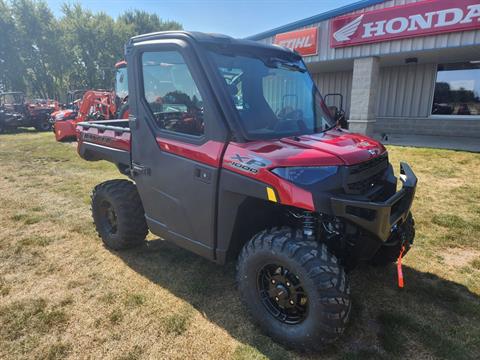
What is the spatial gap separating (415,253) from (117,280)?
10.7 feet

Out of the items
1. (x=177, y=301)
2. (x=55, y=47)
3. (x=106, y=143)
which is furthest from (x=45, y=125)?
(x=55, y=47)

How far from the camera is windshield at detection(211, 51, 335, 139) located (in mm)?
2592

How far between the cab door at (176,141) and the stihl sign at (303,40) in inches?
355

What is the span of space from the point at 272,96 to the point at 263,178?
937mm

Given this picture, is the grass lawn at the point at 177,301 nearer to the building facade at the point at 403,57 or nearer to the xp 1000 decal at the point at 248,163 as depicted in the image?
the xp 1000 decal at the point at 248,163

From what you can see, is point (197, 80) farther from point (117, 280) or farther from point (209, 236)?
point (117, 280)

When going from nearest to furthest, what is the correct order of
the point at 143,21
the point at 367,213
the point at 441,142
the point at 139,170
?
the point at 367,213 < the point at 139,170 < the point at 441,142 < the point at 143,21

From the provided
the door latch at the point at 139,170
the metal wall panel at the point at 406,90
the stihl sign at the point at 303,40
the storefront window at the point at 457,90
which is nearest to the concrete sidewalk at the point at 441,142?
the storefront window at the point at 457,90

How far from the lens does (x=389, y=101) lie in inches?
506

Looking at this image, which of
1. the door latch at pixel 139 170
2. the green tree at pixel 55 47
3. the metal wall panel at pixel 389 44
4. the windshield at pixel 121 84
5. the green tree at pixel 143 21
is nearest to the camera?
the door latch at pixel 139 170

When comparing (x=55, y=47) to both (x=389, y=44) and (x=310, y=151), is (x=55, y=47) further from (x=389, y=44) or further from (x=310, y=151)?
(x=310, y=151)

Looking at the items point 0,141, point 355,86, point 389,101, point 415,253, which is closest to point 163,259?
point 415,253

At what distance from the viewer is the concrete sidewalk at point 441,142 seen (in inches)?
360

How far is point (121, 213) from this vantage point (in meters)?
Answer: 3.59
